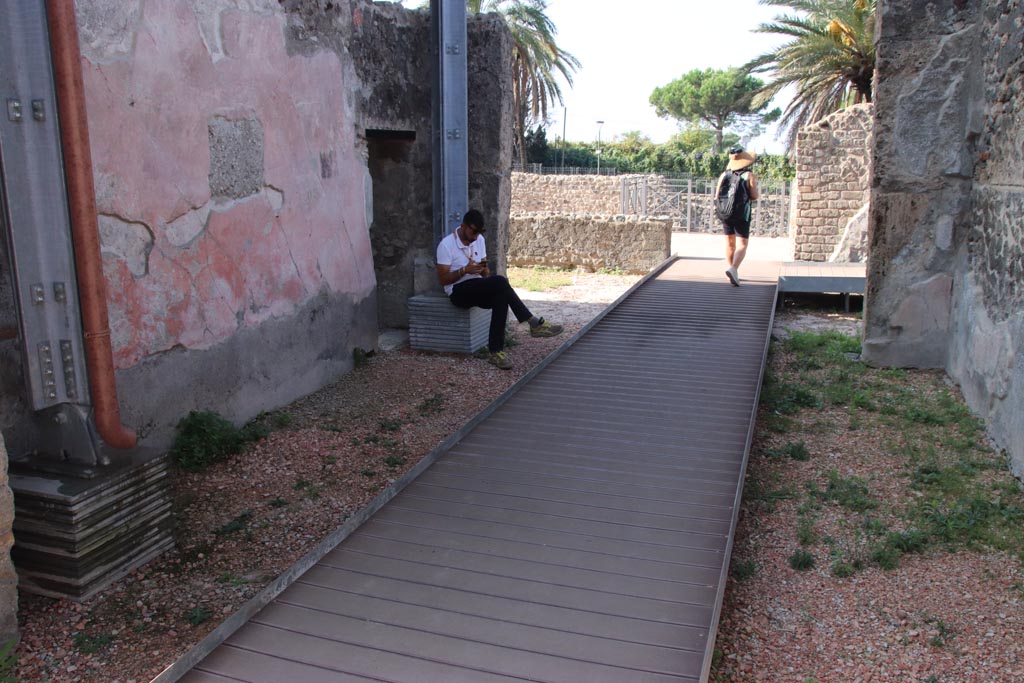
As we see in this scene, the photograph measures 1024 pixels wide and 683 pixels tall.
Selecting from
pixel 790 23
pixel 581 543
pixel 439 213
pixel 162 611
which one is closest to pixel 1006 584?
pixel 581 543

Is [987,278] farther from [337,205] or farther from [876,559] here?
[337,205]

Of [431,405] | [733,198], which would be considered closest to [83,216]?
[431,405]

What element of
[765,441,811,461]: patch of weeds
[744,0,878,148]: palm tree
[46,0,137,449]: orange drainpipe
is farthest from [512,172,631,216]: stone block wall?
[46,0,137,449]: orange drainpipe

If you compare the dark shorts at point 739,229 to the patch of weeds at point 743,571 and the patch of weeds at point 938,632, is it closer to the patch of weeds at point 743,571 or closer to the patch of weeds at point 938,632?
the patch of weeds at point 743,571

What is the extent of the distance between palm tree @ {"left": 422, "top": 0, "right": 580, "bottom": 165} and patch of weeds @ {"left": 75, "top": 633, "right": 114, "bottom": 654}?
20101 millimetres

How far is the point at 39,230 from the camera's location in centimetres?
338

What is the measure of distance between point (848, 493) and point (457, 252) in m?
3.91

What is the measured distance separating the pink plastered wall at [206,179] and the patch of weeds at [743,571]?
3240mm

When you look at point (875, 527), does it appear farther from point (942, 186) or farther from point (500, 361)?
point (942, 186)

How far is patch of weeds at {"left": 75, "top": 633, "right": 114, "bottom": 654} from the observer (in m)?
3.07

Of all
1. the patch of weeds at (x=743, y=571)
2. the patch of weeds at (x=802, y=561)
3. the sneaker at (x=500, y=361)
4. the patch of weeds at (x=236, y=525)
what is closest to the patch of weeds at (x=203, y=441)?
the patch of weeds at (x=236, y=525)

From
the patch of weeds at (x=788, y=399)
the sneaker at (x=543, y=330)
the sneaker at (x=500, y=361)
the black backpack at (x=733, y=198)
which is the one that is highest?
the black backpack at (x=733, y=198)

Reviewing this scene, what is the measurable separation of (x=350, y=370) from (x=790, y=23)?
14869mm

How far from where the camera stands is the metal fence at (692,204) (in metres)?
22.0
